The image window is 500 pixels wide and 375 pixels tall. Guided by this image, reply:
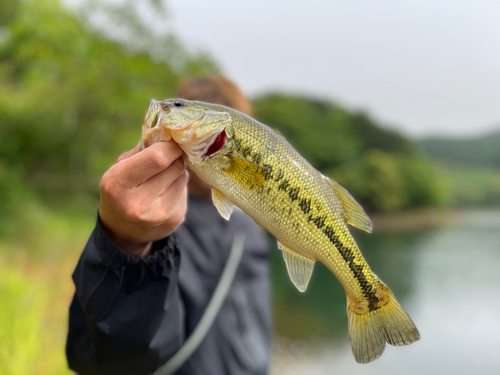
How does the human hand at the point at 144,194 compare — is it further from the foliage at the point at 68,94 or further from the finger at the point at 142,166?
the foliage at the point at 68,94

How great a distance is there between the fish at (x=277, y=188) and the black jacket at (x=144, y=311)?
0.55 meters

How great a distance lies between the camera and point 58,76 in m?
20.6

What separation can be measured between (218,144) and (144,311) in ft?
3.21

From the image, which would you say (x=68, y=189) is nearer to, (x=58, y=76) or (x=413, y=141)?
(x=58, y=76)

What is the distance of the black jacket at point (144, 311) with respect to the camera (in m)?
1.76

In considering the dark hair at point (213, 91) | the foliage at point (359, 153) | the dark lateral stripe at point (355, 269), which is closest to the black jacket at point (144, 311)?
the dark lateral stripe at point (355, 269)

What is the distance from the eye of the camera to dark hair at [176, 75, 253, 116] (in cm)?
351

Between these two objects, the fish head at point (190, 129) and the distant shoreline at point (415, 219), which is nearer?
the fish head at point (190, 129)

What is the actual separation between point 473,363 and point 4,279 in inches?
656

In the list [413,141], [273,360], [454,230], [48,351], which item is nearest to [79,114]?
[273,360]

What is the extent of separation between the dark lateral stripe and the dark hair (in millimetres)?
2217

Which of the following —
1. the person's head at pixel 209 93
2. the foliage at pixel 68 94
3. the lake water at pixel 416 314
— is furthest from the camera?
the lake water at pixel 416 314

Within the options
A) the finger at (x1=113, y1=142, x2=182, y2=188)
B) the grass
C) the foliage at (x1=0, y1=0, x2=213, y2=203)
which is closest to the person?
the finger at (x1=113, y1=142, x2=182, y2=188)

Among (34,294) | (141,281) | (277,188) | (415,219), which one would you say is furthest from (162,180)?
(415,219)
